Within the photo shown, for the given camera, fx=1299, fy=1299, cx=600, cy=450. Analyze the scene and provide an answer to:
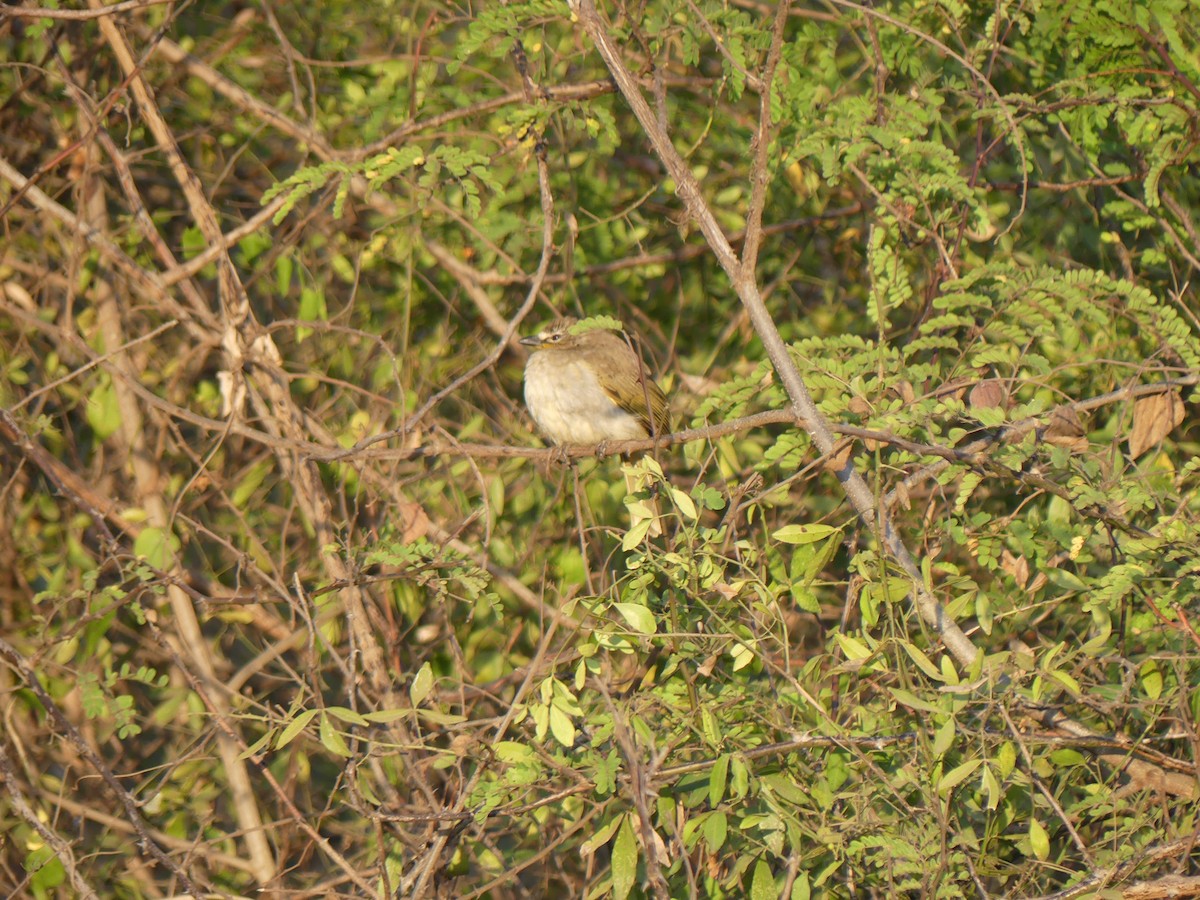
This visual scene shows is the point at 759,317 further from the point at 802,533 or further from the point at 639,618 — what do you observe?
the point at 639,618

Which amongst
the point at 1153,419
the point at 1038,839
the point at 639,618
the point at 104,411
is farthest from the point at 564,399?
the point at 1038,839

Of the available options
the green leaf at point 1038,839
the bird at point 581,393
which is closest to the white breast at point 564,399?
the bird at point 581,393

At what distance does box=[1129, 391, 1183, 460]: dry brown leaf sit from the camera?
347 centimetres

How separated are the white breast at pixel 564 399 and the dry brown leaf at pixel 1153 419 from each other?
2150 mm

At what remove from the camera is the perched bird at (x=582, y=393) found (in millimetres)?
5090

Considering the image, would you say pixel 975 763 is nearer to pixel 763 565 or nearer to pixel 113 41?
pixel 763 565

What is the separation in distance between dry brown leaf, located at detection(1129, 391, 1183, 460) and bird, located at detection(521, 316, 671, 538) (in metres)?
1.87

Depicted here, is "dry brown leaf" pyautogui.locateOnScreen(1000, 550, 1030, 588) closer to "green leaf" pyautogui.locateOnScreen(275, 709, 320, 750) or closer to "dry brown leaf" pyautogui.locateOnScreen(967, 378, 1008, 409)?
"dry brown leaf" pyautogui.locateOnScreen(967, 378, 1008, 409)

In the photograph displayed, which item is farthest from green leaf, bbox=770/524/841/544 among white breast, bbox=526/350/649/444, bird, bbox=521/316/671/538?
white breast, bbox=526/350/649/444

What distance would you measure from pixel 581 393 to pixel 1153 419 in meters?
2.31

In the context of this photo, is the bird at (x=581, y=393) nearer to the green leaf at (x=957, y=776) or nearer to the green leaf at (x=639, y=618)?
the green leaf at (x=639, y=618)

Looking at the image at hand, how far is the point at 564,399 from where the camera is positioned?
5.11 meters

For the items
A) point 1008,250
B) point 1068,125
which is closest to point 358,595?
point 1008,250

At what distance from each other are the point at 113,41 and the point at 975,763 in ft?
13.0
